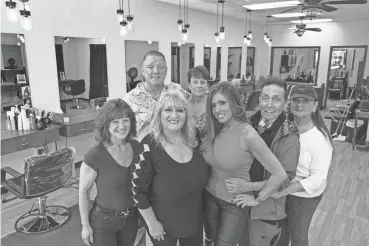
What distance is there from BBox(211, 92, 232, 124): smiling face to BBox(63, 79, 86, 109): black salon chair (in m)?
3.45

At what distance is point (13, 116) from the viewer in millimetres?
3650

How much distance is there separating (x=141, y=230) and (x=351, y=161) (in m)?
4.12

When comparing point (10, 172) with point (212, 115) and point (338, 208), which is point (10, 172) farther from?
point (338, 208)

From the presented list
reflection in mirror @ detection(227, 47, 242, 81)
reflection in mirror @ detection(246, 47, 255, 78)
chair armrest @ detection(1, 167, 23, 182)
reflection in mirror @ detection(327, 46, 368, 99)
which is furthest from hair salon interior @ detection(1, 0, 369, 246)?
reflection in mirror @ detection(327, 46, 368, 99)

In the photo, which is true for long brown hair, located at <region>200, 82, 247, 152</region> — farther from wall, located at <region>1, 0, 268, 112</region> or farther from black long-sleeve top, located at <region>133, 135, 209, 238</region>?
wall, located at <region>1, 0, 268, 112</region>

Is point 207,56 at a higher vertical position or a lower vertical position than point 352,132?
higher

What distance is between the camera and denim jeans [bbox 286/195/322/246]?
176cm

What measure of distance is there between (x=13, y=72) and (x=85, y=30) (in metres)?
1.28

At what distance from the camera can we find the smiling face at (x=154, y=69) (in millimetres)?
2191

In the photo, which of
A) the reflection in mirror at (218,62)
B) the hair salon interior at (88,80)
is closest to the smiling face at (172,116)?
the hair salon interior at (88,80)

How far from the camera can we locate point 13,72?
3.73 metres

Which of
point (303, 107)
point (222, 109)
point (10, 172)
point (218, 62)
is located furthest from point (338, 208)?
point (218, 62)

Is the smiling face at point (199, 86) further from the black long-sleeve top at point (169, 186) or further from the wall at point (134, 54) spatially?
the wall at point (134, 54)

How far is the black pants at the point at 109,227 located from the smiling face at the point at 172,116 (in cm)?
60
